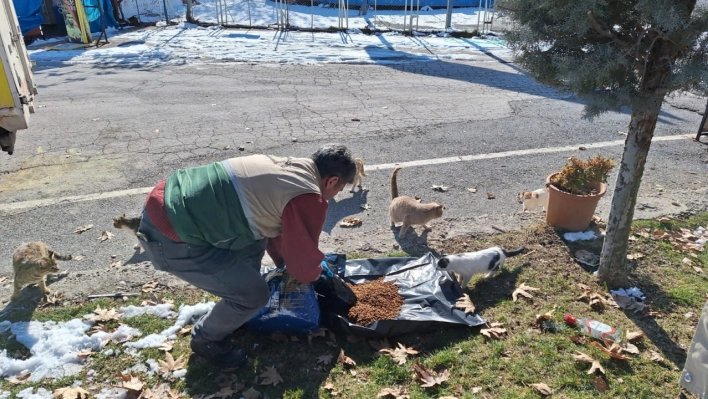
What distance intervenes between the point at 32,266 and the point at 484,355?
378cm

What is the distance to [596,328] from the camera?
3852mm

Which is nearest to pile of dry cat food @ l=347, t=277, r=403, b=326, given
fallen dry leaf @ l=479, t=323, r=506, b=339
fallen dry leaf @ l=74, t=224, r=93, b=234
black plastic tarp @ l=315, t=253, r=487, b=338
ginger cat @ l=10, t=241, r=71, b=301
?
black plastic tarp @ l=315, t=253, r=487, b=338

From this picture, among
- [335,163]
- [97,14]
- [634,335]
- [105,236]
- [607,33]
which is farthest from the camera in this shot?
[97,14]

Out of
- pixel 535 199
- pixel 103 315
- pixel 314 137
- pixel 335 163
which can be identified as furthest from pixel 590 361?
pixel 314 137

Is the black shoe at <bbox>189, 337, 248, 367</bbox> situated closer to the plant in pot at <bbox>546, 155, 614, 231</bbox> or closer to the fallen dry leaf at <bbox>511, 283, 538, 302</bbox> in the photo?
the fallen dry leaf at <bbox>511, 283, 538, 302</bbox>

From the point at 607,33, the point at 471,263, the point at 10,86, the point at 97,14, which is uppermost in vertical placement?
the point at 607,33

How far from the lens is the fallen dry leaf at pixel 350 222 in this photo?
5738mm

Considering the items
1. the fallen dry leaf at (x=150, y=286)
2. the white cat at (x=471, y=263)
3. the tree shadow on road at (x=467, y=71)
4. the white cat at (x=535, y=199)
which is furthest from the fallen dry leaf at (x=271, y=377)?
the tree shadow on road at (x=467, y=71)

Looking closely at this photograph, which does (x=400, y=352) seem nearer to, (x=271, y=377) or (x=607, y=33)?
(x=271, y=377)

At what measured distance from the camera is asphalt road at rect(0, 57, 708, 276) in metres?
5.99

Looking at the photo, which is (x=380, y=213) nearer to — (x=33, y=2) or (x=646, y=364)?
(x=646, y=364)

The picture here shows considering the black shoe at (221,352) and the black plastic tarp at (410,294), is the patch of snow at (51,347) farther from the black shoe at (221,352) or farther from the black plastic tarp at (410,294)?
the black plastic tarp at (410,294)

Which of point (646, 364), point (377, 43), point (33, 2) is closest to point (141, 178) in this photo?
point (646, 364)

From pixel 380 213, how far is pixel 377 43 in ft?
41.0
